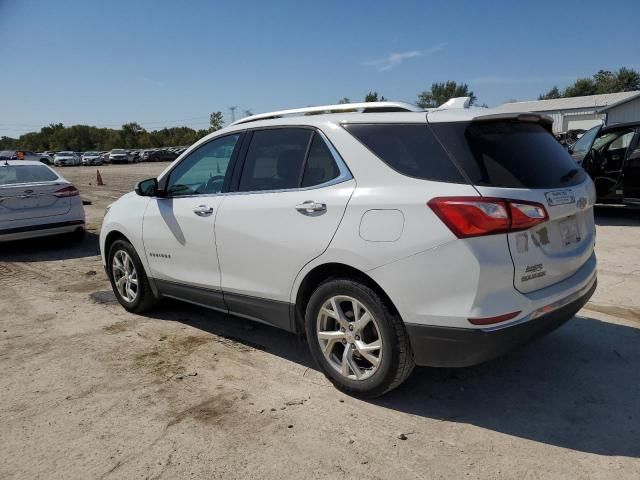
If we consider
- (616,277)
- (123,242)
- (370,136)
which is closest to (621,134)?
(616,277)

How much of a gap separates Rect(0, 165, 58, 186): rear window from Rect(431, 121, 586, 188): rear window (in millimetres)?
8019

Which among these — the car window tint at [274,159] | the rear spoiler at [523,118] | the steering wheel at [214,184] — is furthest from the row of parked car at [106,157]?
the rear spoiler at [523,118]

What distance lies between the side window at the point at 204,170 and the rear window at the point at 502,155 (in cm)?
185

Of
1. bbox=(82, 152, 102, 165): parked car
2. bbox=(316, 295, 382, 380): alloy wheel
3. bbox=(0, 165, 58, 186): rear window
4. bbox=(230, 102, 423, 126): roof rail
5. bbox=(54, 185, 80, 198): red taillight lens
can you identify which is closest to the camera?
bbox=(316, 295, 382, 380): alloy wheel

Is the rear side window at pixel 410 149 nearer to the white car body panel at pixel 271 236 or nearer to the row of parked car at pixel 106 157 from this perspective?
the white car body panel at pixel 271 236

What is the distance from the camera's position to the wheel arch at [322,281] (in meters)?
3.11

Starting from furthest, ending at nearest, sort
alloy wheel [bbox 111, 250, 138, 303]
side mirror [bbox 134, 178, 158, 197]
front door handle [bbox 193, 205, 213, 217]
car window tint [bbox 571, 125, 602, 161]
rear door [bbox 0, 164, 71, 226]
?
car window tint [bbox 571, 125, 602, 161], rear door [bbox 0, 164, 71, 226], alloy wheel [bbox 111, 250, 138, 303], side mirror [bbox 134, 178, 158, 197], front door handle [bbox 193, 205, 213, 217]

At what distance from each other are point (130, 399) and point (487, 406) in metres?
2.34

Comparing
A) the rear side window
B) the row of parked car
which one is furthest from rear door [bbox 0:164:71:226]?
the row of parked car

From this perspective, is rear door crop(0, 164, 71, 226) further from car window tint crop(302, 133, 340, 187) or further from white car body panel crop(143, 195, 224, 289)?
car window tint crop(302, 133, 340, 187)

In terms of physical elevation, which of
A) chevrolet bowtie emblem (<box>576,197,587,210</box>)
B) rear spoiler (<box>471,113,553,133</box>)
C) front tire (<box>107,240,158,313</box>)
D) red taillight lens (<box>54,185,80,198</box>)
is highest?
rear spoiler (<box>471,113,553,133</box>)

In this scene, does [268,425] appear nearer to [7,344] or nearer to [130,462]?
[130,462]

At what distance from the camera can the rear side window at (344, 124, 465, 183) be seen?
2932 millimetres

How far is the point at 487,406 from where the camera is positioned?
3250mm
